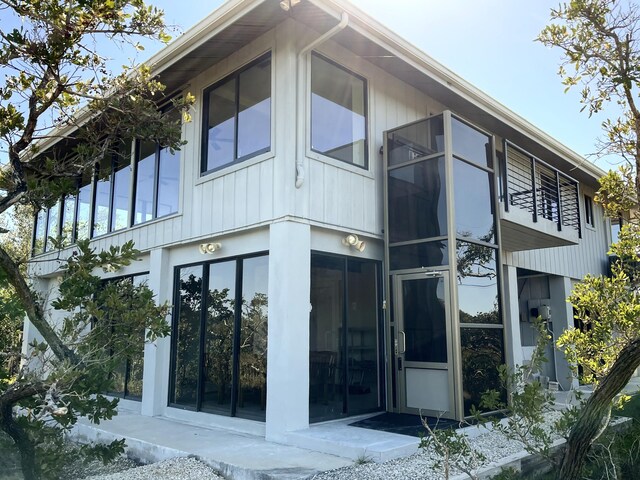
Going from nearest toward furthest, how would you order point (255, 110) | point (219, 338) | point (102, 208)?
point (255, 110) → point (219, 338) → point (102, 208)

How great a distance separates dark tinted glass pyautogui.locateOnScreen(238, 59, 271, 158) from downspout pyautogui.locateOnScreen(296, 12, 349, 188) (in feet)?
1.58

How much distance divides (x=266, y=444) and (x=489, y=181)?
494cm

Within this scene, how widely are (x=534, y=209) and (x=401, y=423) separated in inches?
210

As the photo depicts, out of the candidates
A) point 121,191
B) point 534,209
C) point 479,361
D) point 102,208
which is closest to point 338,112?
point 479,361

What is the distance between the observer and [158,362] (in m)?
8.44

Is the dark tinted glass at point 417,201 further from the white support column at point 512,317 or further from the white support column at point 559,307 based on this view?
the white support column at point 559,307

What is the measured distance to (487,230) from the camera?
779cm

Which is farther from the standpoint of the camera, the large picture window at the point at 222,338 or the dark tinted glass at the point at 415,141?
the dark tinted glass at the point at 415,141

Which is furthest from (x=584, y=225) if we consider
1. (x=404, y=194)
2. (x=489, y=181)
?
(x=404, y=194)

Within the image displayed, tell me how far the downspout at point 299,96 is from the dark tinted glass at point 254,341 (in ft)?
4.22

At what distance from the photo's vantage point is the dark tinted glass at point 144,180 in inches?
372

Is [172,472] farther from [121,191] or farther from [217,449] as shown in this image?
[121,191]

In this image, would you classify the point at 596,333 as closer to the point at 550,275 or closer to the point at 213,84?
the point at 213,84

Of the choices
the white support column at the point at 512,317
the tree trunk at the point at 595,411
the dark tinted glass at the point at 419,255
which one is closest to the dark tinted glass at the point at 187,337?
the dark tinted glass at the point at 419,255
